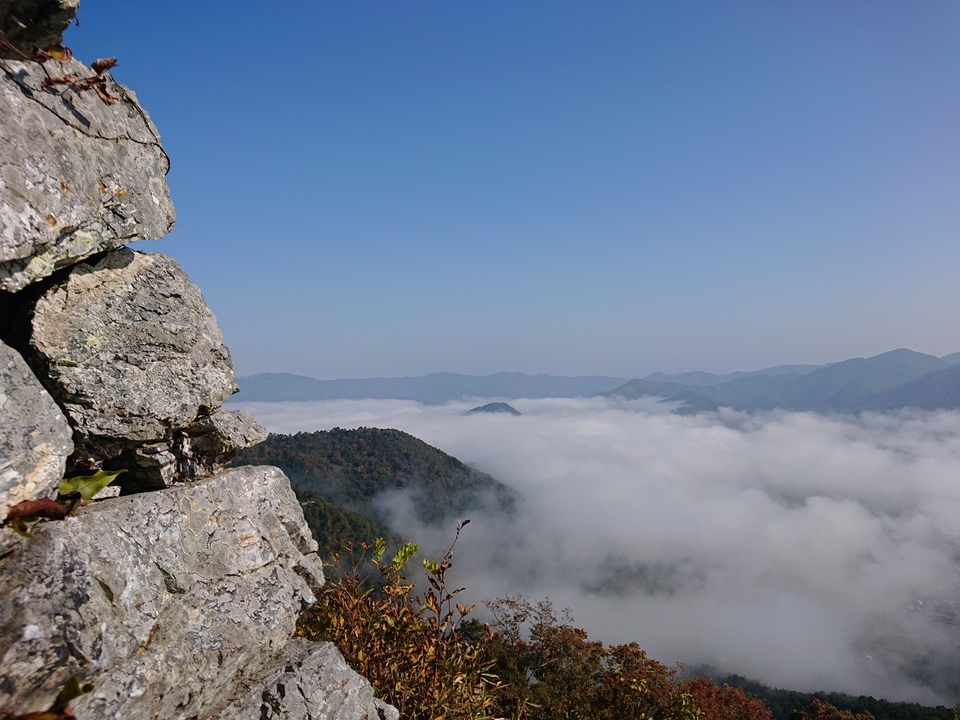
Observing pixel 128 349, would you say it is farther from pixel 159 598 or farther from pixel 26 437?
pixel 159 598

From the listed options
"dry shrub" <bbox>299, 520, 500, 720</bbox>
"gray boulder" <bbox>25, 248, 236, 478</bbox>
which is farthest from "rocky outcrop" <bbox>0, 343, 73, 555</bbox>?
"dry shrub" <bbox>299, 520, 500, 720</bbox>

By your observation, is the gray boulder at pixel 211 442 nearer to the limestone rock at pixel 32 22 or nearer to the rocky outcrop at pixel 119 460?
the rocky outcrop at pixel 119 460

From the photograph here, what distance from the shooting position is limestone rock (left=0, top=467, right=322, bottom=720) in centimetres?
333

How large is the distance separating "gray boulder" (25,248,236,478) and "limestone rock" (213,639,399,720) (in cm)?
269

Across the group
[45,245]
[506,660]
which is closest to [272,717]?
[45,245]

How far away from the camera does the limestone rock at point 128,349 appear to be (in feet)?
15.0

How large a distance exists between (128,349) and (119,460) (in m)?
1.22

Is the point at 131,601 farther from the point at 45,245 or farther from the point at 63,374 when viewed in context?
the point at 45,245

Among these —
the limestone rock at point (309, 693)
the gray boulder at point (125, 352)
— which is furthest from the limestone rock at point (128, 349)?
the limestone rock at point (309, 693)

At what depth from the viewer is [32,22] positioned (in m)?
4.15

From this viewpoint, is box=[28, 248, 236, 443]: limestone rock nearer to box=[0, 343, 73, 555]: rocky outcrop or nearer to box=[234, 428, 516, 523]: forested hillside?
box=[0, 343, 73, 555]: rocky outcrop

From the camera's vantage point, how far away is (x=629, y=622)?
161m

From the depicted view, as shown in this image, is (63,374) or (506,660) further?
(506,660)

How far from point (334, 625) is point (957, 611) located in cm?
26464
